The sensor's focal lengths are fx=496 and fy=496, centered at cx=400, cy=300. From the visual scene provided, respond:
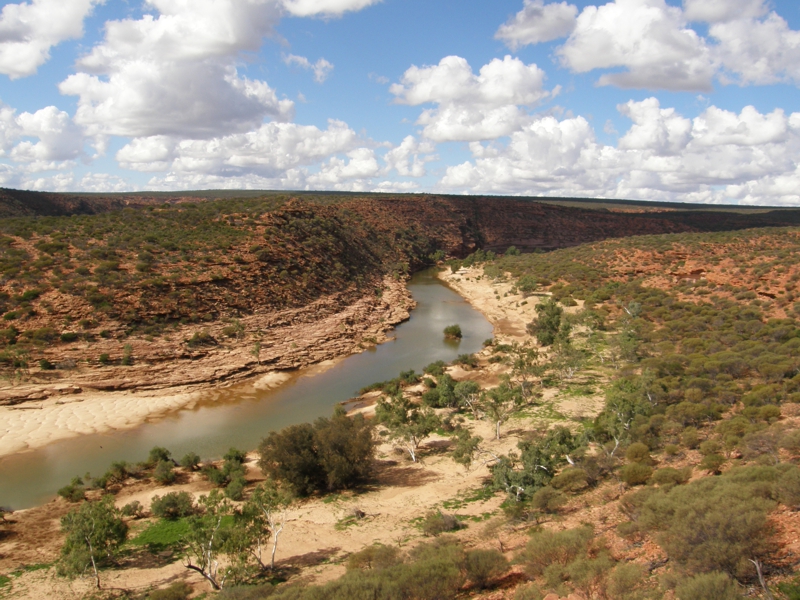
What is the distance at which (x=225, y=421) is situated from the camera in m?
22.5

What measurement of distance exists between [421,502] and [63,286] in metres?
26.7

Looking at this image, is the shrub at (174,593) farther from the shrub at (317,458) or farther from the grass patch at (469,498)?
the grass patch at (469,498)

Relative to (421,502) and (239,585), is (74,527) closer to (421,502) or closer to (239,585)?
(239,585)

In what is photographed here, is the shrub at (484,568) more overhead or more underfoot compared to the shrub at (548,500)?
more overhead

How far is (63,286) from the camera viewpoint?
2981 cm

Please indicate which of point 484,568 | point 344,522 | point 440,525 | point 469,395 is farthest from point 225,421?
point 484,568

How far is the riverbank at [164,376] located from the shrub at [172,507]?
337 inches

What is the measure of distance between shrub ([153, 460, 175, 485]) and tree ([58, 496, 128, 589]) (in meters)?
4.51

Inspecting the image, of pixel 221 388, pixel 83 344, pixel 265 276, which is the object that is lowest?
pixel 221 388

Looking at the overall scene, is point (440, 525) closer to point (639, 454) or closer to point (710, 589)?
point (639, 454)

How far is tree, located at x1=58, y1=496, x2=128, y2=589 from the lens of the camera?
10852 mm

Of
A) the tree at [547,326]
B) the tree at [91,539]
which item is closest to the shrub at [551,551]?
the tree at [91,539]

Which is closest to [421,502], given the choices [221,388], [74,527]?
[74,527]

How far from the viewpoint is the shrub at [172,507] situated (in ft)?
46.4
